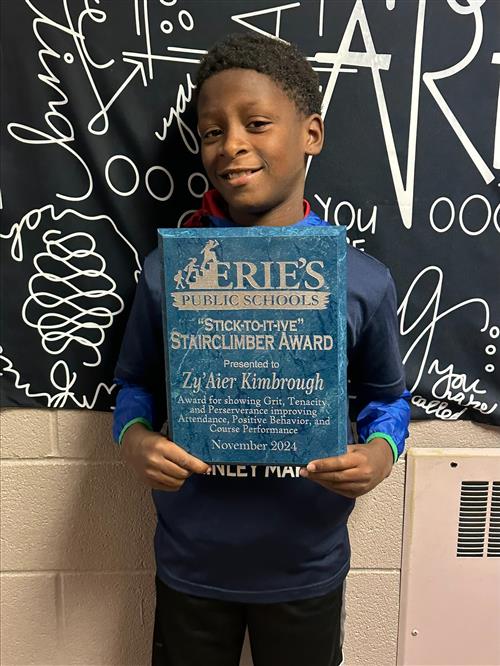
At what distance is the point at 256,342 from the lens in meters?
0.64

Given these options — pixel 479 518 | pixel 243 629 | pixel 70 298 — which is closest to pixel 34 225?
pixel 70 298

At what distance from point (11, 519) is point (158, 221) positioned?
621 millimetres

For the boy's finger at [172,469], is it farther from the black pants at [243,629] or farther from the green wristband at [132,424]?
the black pants at [243,629]

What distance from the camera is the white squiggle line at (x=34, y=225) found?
3.09 feet

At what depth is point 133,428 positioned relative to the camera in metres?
0.77

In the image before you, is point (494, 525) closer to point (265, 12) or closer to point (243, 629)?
point (243, 629)

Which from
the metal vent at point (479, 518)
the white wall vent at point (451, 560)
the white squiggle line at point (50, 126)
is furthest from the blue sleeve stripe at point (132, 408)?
the metal vent at point (479, 518)

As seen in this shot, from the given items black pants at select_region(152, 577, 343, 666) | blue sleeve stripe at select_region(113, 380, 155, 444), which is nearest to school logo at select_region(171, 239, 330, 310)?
blue sleeve stripe at select_region(113, 380, 155, 444)

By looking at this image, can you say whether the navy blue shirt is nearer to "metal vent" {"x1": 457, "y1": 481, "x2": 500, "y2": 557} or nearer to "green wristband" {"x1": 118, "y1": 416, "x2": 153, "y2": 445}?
"green wristband" {"x1": 118, "y1": 416, "x2": 153, "y2": 445}

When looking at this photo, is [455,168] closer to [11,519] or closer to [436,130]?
[436,130]

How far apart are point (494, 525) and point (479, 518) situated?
3 centimetres

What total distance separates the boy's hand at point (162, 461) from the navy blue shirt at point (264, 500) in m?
0.07

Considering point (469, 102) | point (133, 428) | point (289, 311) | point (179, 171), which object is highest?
point (469, 102)

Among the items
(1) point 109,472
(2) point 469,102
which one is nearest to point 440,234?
(2) point 469,102
